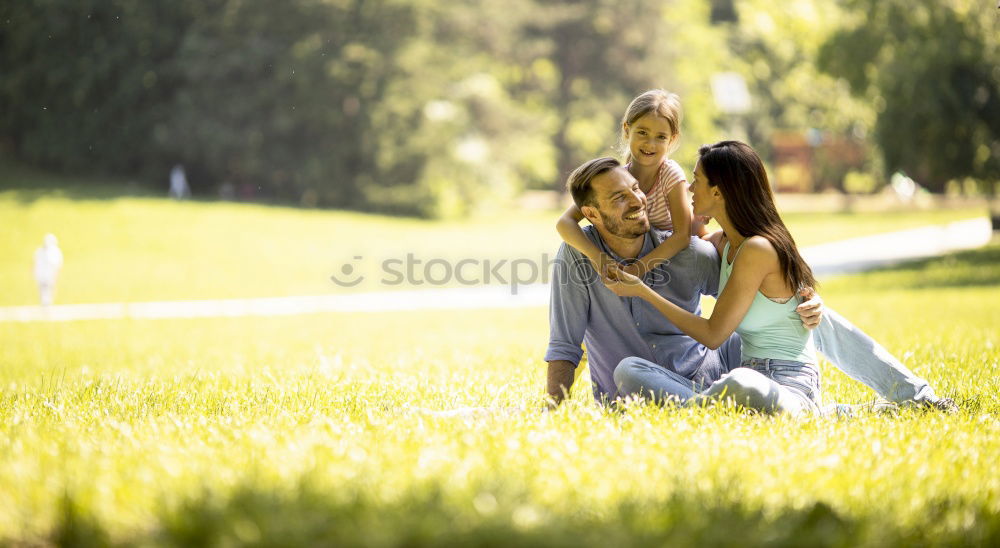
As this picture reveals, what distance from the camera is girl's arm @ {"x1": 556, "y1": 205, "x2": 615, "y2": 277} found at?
5.05 meters

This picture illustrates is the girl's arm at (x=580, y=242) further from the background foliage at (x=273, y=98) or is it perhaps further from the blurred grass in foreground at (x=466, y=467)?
the background foliage at (x=273, y=98)

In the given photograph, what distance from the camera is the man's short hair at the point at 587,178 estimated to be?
5098 mm

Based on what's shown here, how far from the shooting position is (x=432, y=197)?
4041cm

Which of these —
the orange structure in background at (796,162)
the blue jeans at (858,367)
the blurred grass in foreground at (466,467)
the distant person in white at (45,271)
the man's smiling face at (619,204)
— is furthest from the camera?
the orange structure in background at (796,162)

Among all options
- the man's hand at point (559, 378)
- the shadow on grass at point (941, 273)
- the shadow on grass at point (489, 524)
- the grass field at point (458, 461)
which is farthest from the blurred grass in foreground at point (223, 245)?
the shadow on grass at point (489, 524)

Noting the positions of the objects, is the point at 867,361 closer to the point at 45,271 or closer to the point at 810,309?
the point at 810,309

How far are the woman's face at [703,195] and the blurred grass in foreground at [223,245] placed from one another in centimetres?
1956

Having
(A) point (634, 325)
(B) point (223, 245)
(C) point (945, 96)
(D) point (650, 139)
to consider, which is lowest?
(B) point (223, 245)

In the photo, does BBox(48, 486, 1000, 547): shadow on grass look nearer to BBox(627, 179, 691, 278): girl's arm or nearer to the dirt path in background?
BBox(627, 179, 691, 278): girl's arm

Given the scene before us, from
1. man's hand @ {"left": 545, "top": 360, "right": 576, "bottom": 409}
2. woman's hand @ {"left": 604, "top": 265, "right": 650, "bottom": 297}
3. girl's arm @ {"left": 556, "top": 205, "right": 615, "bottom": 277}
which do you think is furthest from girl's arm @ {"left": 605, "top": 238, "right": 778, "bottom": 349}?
man's hand @ {"left": 545, "top": 360, "right": 576, "bottom": 409}

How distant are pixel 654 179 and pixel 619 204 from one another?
0.88m

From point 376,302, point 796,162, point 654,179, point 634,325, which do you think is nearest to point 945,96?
point 376,302

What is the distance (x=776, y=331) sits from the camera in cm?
518

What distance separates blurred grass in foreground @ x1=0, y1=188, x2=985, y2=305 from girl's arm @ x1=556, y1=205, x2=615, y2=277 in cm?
1922
